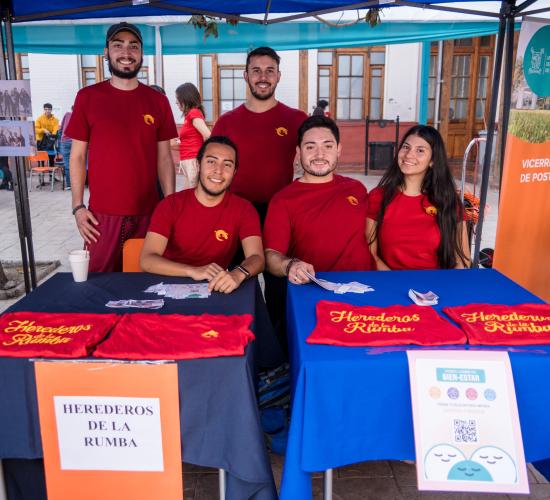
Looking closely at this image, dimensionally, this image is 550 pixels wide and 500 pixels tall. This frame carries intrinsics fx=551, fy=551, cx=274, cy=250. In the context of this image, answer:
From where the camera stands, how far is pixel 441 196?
2.29 meters

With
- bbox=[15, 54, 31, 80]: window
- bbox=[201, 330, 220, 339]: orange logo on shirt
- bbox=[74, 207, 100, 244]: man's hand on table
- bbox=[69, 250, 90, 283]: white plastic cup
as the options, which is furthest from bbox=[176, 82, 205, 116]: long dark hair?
bbox=[15, 54, 31, 80]: window

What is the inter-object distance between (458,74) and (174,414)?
11962mm

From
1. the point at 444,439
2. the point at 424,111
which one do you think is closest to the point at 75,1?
the point at 444,439

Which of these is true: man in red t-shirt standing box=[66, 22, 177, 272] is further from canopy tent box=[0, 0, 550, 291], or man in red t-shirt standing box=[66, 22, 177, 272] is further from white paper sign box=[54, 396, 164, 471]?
white paper sign box=[54, 396, 164, 471]

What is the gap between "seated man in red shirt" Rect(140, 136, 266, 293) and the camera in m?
2.22

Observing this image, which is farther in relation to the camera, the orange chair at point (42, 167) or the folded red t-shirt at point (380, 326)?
the orange chair at point (42, 167)

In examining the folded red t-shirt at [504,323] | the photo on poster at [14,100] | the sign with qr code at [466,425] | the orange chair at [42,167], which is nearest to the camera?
the sign with qr code at [466,425]

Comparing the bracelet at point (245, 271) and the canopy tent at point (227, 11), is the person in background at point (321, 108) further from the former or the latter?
the bracelet at point (245, 271)

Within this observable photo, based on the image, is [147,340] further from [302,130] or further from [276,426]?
[302,130]

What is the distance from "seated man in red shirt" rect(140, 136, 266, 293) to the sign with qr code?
995mm

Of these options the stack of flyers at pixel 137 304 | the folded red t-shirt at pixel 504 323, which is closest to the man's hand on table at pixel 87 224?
the stack of flyers at pixel 137 304

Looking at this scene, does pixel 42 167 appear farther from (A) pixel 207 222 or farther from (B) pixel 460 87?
(B) pixel 460 87

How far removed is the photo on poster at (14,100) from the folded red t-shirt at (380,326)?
214 cm

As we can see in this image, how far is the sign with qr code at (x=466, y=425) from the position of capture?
1.32 metres
